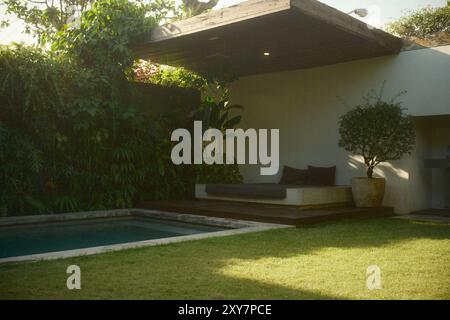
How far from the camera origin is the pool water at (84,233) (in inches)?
220

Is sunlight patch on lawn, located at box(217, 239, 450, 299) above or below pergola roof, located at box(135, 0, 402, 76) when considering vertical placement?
below

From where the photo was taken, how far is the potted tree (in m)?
7.33

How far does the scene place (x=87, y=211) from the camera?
26.0 ft

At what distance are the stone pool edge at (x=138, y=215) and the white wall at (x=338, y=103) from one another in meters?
3.10

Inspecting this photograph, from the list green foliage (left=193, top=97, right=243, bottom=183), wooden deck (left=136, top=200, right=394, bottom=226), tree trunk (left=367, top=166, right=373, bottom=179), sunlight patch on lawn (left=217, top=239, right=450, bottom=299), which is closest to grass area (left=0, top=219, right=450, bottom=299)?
sunlight patch on lawn (left=217, top=239, right=450, bottom=299)

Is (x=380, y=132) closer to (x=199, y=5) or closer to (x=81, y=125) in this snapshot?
(x=81, y=125)

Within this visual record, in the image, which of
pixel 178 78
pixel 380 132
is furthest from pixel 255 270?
pixel 178 78

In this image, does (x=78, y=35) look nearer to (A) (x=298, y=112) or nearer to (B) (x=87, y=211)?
(B) (x=87, y=211)

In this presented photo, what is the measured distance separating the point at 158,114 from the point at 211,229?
367 centimetres

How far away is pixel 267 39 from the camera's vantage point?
7.84 metres

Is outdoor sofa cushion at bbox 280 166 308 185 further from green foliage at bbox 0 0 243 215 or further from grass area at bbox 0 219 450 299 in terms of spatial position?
grass area at bbox 0 219 450 299

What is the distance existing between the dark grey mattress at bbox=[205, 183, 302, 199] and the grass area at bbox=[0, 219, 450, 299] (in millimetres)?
2180

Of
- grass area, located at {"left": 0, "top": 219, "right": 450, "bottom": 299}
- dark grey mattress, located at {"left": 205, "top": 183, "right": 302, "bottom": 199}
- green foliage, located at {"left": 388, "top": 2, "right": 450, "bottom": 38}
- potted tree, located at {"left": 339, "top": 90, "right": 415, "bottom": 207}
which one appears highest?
green foliage, located at {"left": 388, "top": 2, "right": 450, "bottom": 38}
